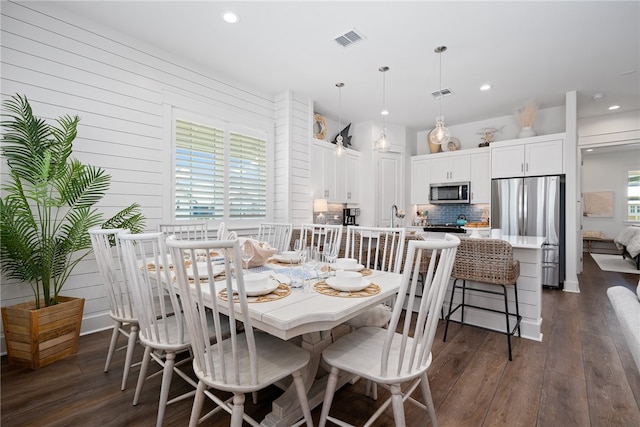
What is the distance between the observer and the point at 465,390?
193 cm

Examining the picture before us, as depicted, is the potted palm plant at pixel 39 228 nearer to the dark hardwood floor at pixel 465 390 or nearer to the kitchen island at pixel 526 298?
the dark hardwood floor at pixel 465 390

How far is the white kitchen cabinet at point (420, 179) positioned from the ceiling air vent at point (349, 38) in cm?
345

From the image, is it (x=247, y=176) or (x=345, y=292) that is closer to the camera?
(x=345, y=292)

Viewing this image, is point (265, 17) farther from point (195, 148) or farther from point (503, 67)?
point (503, 67)

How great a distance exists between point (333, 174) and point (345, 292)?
3738 mm

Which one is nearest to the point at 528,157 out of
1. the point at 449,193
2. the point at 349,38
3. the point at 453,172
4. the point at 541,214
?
the point at 541,214

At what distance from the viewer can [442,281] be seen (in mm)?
1250

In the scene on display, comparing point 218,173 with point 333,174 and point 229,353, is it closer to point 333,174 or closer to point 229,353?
point 333,174

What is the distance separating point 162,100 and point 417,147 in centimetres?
499

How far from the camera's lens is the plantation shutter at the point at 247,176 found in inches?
155

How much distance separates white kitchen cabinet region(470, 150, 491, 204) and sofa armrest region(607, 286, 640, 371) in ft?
12.1

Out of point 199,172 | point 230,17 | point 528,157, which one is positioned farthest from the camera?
point 528,157

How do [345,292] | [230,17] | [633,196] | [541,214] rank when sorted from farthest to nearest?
[633,196] → [541,214] → [230,17] → [345,292]

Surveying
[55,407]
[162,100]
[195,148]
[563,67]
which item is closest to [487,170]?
[563,67]
